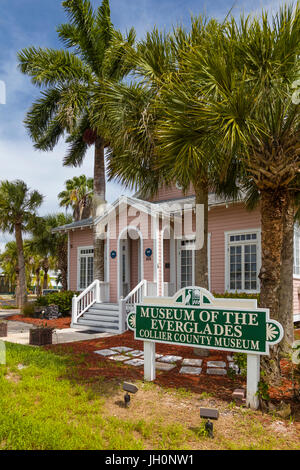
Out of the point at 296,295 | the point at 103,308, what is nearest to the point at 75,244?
the point at 103,308

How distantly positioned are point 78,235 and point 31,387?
13.2 metres

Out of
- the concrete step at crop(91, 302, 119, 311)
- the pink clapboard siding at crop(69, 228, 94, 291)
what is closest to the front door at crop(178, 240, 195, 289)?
the concrete step at crop(91, 302, 119, 311)

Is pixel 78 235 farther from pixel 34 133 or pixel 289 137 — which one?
pixel 289 137

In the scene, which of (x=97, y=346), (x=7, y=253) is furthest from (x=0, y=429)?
(x=7, y=253)

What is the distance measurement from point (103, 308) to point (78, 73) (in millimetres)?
9143

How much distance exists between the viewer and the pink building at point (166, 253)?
40.7ft

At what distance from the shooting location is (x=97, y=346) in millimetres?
9188

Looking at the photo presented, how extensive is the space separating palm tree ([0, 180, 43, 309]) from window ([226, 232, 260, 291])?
1346cm

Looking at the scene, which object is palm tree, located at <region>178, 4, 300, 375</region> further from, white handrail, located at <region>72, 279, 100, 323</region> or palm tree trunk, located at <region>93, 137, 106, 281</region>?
palm tree trunk, located at <region>93, 137, 106, 281</region>

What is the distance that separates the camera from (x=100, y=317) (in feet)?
41.7

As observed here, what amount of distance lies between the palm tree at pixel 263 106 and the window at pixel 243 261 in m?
6.35

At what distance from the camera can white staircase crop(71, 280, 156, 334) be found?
38.6 feet

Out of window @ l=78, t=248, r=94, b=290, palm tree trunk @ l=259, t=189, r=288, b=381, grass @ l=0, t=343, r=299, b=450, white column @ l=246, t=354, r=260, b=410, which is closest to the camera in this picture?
grass @ l=0, t=343, r=299, b=450

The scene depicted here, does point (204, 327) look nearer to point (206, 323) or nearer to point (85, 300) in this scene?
point (206, 323)
